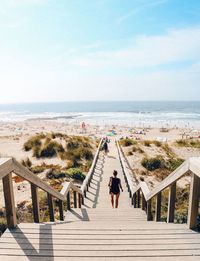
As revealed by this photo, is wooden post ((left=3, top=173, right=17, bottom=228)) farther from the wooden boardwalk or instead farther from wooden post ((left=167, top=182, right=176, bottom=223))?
wooden post ((left=167, top=182, right=176, bottom=223))

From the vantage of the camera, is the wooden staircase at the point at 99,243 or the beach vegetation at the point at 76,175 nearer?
the wooden staircase at the point at 99,243

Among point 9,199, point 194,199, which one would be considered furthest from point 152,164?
point 9,199

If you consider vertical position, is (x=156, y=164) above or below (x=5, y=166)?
below

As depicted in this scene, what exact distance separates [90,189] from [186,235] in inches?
257

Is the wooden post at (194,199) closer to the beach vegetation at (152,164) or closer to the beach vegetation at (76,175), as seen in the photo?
the beach vegetation at (76,175)

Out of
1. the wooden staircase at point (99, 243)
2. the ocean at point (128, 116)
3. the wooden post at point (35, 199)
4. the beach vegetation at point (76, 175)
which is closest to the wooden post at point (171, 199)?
the wooden staircase at point (99, 243)

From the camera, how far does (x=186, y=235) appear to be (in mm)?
3068

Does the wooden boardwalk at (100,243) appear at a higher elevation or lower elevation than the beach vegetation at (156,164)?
higher

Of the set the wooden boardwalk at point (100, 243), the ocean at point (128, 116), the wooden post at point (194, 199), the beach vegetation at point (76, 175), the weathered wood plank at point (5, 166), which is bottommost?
the ocean at point (128, 116)

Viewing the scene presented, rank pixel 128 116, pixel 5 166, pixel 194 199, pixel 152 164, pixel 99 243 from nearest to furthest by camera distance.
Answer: pixel 5 166
pixel 99 243
pixel 194 199
pixel 152 164
pixel 128 116

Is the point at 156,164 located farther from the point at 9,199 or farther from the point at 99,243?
the point at 9,199

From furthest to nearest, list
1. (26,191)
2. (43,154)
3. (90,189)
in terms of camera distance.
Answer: (43,154) < (26,191) < (90,189)

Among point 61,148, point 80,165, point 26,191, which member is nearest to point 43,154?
point 61,148

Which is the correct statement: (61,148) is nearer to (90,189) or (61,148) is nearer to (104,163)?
(104,163)
